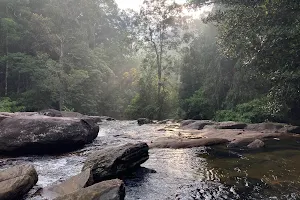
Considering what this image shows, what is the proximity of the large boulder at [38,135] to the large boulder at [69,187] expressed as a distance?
362 centimetres

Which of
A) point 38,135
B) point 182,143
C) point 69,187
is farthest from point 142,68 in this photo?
point 69,187

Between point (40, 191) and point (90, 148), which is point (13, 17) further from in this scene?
point (40, 191)

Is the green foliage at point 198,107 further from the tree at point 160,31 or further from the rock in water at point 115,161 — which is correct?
the rock in water at point 115,161

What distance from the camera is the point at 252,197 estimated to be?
486 centimetres

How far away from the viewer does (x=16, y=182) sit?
16.2ft

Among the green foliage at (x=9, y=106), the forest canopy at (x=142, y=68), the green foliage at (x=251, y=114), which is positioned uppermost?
the forest canopy at (x=142, y=68)

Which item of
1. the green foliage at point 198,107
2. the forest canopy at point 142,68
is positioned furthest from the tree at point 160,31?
the green foliage at point 198,107

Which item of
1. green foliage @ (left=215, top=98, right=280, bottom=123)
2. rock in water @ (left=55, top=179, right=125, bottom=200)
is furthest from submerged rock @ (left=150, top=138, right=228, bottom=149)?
green foliage @ (left=215, top=98, right=280, bottom=123)

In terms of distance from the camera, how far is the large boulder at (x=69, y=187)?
4.95m

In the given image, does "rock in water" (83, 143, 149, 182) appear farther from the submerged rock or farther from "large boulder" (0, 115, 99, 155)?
the submerged rock

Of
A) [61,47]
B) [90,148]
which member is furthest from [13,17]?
[90,148]

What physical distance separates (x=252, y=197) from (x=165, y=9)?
95.3 ft

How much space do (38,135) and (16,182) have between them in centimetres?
391

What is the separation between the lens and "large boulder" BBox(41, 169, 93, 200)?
495 centimetres
